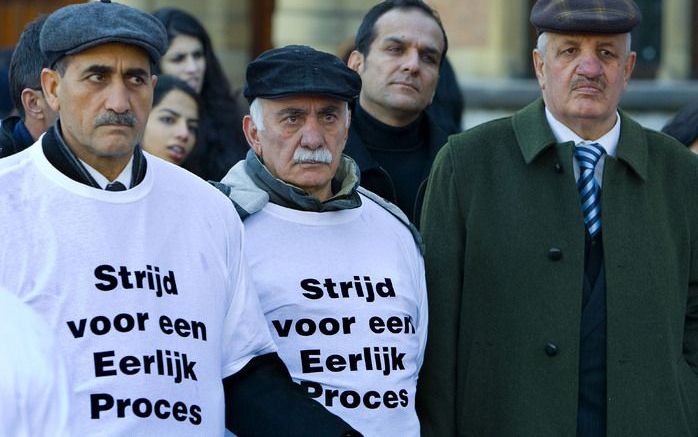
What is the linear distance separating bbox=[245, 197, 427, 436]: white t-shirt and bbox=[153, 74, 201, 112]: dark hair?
2.04 metres

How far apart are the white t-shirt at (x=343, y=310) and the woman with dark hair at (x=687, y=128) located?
70.2 inches

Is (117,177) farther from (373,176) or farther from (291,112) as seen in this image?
(373,176)

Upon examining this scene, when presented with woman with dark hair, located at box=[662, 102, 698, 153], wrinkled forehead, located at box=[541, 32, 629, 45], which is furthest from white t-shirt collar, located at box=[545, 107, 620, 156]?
woman with dark hair, located at box=[662, 102, 698, 153]

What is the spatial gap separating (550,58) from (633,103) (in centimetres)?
584

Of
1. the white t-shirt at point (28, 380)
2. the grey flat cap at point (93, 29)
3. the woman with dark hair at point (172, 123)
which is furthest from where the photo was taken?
the woman with dark hair at point (172, 123)

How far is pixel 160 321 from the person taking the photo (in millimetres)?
3234

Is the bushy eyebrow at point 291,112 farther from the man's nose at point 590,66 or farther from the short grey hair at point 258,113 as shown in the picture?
the man's nose at point 590,66

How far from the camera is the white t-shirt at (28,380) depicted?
6.05ft

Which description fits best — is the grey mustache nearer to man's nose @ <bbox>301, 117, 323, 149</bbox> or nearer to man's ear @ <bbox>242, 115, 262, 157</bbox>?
man's nose @ <bbox>301, 117, 323, 149</bbox>

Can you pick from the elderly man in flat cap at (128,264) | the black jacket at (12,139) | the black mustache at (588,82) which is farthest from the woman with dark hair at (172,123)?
the elderly man in flat cap at (128,264)

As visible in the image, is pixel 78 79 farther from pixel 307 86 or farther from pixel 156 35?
pixel 307 86

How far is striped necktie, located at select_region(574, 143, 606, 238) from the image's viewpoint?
4176 mm

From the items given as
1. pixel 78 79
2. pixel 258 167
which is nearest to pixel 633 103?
pixel 258 167

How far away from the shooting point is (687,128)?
5348 millimetres
